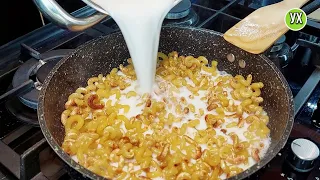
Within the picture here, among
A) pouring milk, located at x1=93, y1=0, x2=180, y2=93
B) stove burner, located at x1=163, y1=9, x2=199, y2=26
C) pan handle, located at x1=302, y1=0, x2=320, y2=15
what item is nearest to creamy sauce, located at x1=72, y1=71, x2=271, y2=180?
pouring milk, located at x1=93, y1=0, x2=180, y2=93

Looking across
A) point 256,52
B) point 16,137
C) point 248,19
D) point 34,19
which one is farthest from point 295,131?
point 34,19

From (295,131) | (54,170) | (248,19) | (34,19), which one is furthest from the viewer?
(34,19)

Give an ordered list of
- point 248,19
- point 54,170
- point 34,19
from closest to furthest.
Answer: point 54,170, point 248,19, point 34,19

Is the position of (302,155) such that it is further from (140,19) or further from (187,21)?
(187,21)

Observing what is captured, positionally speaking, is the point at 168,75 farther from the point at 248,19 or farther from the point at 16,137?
the point at 16,137

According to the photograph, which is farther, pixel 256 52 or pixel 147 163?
pixel 256 52
